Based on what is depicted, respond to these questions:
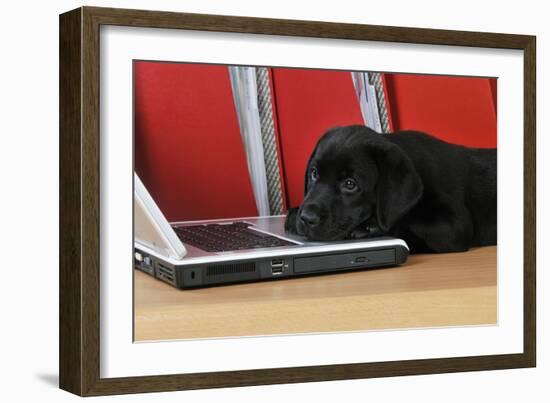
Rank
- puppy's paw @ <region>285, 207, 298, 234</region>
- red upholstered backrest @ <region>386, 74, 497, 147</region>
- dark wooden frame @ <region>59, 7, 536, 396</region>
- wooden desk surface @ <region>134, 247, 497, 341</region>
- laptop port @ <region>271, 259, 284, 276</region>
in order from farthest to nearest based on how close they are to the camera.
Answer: puppy's paw @ <region>285, 207, 298, 234</region> < red upholstered backrest @ <region>386, 74, 497, 147</region> < laptop port @ <region>271, 259, 284, 276</region> < wooden desk surface @ <region>134, 247, 497, 341</region> < dark wooden frame @ <region>59, 7, 536, 396</region>

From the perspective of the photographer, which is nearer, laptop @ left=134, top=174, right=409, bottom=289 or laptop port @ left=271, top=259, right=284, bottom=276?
laptop @ left=134, top=174, right=409, bottom=289

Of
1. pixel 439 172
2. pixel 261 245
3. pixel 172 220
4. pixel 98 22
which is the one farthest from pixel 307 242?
pixel 98 22

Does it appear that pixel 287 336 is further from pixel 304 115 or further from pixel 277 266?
pixel 304 115

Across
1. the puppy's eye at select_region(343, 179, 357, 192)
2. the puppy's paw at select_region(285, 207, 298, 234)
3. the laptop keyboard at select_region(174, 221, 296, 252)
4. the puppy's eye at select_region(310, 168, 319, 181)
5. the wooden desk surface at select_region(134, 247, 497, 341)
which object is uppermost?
the puppy's eye at select_region(310, 168, 319, 181)

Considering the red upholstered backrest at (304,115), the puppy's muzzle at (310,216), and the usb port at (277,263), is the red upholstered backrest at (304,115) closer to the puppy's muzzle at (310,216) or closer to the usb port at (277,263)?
the puppy's muzzle at (310,216)

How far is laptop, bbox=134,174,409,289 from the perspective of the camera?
193cm

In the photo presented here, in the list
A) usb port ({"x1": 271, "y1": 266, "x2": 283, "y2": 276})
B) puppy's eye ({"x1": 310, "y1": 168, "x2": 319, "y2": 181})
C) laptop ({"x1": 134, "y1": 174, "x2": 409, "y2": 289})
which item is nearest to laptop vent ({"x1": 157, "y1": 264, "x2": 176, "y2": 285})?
laptop ({"x1": 134, "y1": 174, "x2": 409, "y2": 289})

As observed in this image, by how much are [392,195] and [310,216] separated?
26 cm

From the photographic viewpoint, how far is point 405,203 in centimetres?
239

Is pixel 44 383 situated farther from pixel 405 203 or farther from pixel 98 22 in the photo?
pixel 405 203

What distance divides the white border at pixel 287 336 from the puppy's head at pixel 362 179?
0.28 meters

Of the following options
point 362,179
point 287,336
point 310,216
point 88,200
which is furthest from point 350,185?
point 88,200

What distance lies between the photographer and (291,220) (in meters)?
2.38

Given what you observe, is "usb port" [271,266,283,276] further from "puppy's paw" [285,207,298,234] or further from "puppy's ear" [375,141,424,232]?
"puppy's ear" [375,141,424,232]
